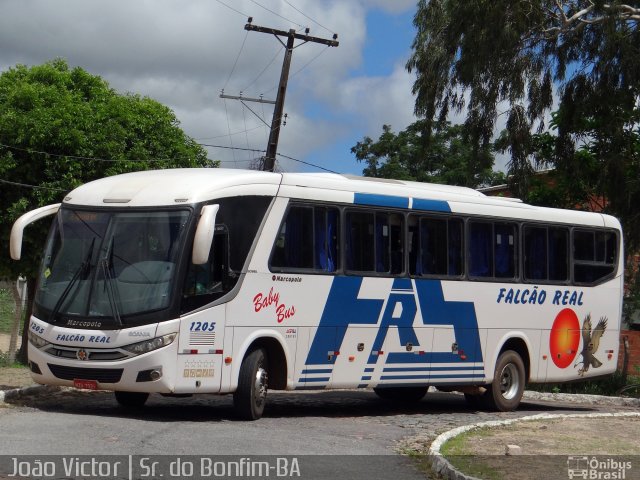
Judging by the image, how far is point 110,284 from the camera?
1417 cm

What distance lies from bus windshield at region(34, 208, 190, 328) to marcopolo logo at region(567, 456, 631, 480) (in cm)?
524

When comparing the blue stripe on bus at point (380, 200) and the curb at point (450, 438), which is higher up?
the blue stripe on bus at point (380, 200)

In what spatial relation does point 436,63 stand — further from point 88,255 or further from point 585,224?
point 88,255

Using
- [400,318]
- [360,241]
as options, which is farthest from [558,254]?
[360,241]

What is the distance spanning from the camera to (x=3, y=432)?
1195 centimetres

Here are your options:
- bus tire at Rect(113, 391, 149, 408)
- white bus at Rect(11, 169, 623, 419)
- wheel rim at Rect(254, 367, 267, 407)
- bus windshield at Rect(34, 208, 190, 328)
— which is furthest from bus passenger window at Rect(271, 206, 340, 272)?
bus tire at Rect(113, 391, 149, 408)

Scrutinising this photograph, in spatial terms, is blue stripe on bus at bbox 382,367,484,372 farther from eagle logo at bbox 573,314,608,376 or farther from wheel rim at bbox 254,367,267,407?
eagle logo at bbox 573,314,608,376

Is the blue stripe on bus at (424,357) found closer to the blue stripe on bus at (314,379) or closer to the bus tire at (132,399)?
the blue stripe on bus at (314,379)

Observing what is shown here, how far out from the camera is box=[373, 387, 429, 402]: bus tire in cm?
1980

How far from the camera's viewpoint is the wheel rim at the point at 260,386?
14.8 meters

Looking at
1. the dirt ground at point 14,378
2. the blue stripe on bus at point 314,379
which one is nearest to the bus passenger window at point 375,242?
the blue stripe on bus at point 314,379

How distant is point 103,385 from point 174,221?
7.14 feet

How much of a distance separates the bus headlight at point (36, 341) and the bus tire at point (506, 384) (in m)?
7.64

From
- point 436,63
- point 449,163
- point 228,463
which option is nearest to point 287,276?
point 228,463
